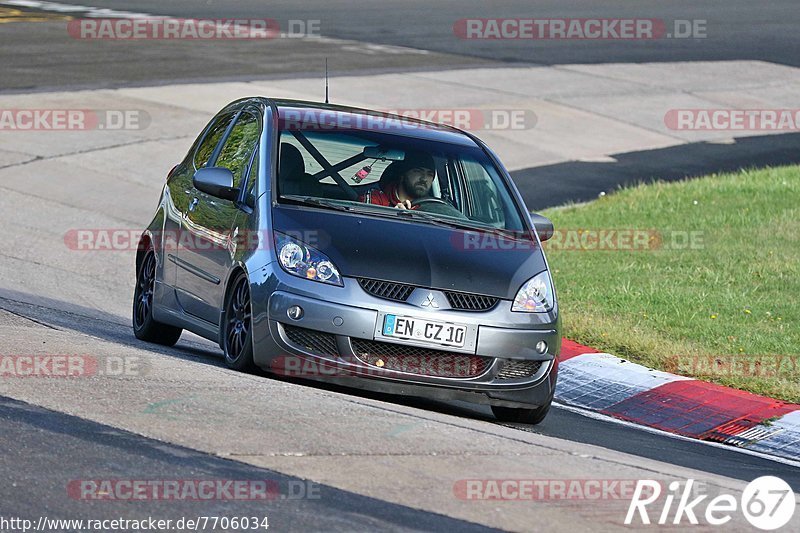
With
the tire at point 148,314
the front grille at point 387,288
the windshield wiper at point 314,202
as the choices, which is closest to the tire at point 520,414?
the front grille at point 387,288

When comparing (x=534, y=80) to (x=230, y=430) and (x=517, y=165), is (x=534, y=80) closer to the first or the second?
Answer: (x=517, y=165)

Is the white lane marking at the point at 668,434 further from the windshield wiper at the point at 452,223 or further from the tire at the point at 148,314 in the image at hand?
the tire at the point at 148,314

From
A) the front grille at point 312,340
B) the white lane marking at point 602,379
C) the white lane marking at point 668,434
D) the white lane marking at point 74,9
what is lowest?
the white lane marking at point 74,9

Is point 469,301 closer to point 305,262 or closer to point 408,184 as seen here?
point 305,262

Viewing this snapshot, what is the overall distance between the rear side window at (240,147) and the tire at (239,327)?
32.4 inches

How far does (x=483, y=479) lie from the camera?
6.17m

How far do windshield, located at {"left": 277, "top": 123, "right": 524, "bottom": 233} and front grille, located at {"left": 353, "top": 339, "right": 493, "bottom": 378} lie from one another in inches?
39.7

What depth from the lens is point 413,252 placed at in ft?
25.9

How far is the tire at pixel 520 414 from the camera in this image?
8.29m

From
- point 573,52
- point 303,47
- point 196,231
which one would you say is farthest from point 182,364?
point 573,52

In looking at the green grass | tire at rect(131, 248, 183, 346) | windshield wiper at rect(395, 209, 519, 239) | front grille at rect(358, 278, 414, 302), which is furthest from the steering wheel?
the green grass

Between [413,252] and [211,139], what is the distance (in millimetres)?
2449

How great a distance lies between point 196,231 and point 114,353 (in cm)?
118

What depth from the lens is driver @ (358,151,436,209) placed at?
28.6ft
